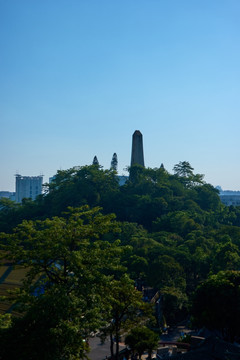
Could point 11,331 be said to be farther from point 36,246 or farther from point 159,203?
point 159,203

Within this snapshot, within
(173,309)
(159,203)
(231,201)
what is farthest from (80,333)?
(231,201)

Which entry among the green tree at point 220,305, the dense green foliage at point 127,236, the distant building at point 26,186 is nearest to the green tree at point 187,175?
the dense green foliage at point 127,236

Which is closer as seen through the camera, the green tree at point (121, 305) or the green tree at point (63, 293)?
the green tree at point (63, 293)

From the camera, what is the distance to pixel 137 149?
61750 mm

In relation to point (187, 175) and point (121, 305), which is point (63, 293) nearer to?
point (121, 305)

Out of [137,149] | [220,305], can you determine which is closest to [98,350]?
[220,305]

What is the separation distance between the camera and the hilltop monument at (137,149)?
61150 millimetres

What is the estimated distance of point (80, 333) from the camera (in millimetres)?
12930

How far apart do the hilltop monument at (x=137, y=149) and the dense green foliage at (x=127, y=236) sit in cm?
503

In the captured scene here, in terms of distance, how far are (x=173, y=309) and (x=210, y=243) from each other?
11185mm

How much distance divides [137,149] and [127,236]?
78.2 feet

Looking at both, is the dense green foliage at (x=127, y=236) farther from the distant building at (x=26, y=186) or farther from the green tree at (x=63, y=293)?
the distant building at (x=26, y=186)

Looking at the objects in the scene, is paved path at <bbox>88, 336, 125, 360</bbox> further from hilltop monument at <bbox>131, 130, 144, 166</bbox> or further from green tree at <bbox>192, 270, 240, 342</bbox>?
hilltop monument at <bbox>131, 130, 144, 166</bbox>

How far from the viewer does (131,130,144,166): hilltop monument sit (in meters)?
61.2
